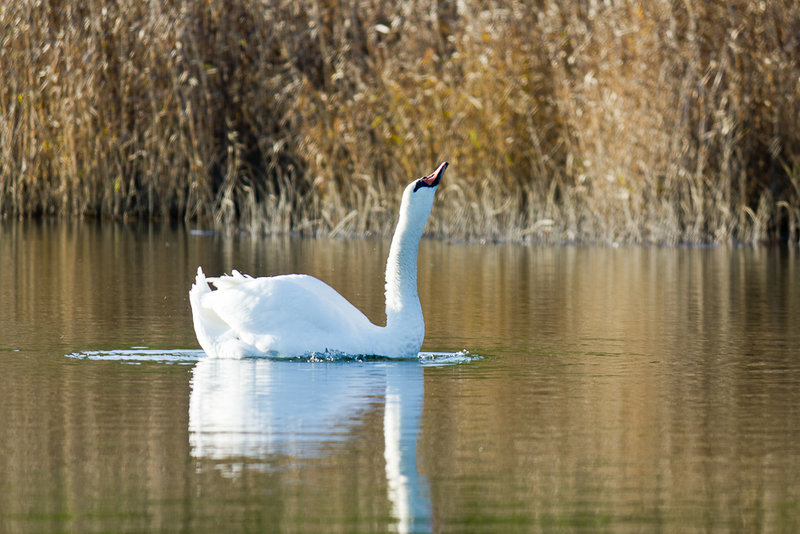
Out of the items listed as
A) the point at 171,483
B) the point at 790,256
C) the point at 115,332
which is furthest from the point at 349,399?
the point at 790,256

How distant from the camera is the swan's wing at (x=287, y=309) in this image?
8203 millimetres

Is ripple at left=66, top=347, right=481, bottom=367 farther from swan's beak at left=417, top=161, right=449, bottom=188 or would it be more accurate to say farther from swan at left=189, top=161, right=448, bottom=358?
swan's beak at left=417, top=161, right=449, bottom=188

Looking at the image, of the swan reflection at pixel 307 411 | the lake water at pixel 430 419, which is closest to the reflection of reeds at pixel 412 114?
the lake water at pixel 430 419

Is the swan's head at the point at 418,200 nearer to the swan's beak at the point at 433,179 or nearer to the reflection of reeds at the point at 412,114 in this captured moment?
the swan's beak at the point at 433,179

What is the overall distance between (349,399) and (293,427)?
0.80 m

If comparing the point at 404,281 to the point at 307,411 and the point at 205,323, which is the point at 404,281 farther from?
the point at 307,411

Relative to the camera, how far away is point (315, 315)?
820cm

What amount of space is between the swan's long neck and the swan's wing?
20cm

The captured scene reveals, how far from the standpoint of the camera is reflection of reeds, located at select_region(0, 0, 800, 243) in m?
17.5

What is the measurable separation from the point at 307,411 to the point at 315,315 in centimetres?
155

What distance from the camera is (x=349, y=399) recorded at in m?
7.06

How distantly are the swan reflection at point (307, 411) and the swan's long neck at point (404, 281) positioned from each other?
0.25m

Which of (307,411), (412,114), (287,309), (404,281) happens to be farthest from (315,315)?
(412,114)

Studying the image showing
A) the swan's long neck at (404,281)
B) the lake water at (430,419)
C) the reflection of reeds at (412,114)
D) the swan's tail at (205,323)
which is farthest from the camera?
the reflection of reeds at (412,114)
